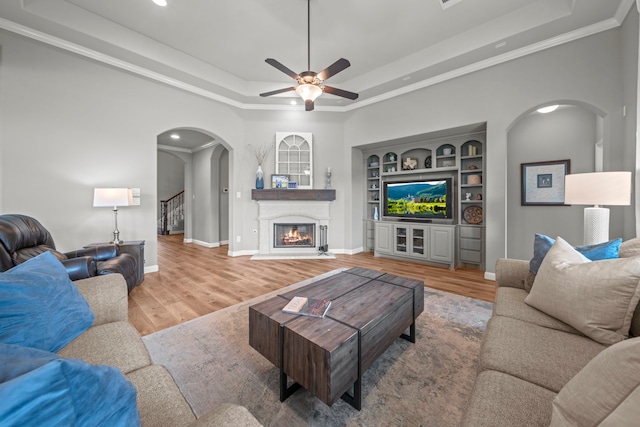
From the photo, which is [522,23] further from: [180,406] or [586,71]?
[180,406]

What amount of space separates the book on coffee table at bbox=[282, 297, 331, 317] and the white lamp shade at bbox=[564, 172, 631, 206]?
2307mm

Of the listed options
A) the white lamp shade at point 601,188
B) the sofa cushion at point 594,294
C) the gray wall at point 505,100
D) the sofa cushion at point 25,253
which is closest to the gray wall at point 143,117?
the gray wall at point 505,100

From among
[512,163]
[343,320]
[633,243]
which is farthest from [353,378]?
[512,163]

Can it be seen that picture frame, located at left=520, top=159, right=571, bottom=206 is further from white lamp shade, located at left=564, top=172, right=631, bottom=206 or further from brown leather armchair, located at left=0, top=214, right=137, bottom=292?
brown leather armchair, located at left=0, top=214, right=137, bottom=292

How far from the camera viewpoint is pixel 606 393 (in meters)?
0.58

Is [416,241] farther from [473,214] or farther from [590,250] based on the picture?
[590,250]

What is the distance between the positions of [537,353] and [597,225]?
6.26ft

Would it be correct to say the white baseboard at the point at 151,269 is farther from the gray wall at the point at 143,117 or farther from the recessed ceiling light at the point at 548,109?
the recessed ceiling light at the point at 548,109

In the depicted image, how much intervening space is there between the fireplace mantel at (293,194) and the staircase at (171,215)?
207 inches

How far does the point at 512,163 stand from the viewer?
408cm

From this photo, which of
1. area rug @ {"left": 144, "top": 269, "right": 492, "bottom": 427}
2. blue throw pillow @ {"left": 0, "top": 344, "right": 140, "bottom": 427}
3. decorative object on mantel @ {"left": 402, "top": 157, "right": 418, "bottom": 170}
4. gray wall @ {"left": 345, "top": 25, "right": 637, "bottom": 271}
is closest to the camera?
blue throw pillow @ {"left": 0, "top": 344, "right": 140, "bottom": 427}

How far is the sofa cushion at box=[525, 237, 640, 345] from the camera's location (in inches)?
46.6

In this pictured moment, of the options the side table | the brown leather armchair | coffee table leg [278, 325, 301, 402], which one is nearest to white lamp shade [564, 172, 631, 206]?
coffee table leg [278, 325, 301, 402]

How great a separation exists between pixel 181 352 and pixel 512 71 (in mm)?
4933
